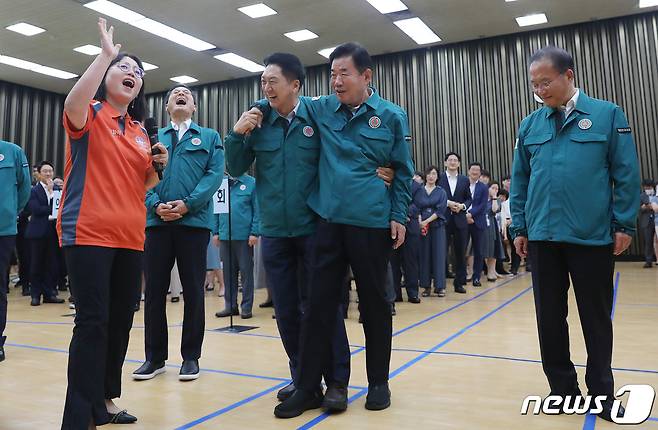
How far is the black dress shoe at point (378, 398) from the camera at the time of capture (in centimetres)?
200

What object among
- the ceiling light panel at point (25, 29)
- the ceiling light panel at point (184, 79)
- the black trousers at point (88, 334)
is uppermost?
the ceiling light panel at point (184, 79)

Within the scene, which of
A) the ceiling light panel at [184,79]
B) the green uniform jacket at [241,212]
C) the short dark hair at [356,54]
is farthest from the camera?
the ceiling light panel at [184,79]

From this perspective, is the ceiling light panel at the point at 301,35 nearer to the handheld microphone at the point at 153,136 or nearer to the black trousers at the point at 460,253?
the black trousers at the point at 460,253

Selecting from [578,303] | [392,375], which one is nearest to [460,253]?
[392,375]

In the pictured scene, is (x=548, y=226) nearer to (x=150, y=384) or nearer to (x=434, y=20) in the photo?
(x=150, y=384)

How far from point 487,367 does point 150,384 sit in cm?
169

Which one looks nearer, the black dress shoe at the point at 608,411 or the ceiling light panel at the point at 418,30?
the black dress shoe at the point at 608,411

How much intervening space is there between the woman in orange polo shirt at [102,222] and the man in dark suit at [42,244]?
189 inches

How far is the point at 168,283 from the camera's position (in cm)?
257

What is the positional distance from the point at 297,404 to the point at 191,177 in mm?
1304

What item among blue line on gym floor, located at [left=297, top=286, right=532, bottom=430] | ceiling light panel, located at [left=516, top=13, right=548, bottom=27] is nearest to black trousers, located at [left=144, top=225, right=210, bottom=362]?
blue line on gym floor, located at [left=297, top=286, right=532, bottom=430]

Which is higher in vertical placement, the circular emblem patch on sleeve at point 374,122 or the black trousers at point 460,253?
the circular emblem patch on sleeve at point 374,122

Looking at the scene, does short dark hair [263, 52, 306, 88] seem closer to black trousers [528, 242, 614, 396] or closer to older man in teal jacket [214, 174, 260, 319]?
black trousers [528, 242, 614, 396]

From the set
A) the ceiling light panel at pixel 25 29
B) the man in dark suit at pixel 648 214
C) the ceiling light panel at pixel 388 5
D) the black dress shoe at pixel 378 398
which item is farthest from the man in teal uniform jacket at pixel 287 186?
the ceiling light panel at pixel 25 29
